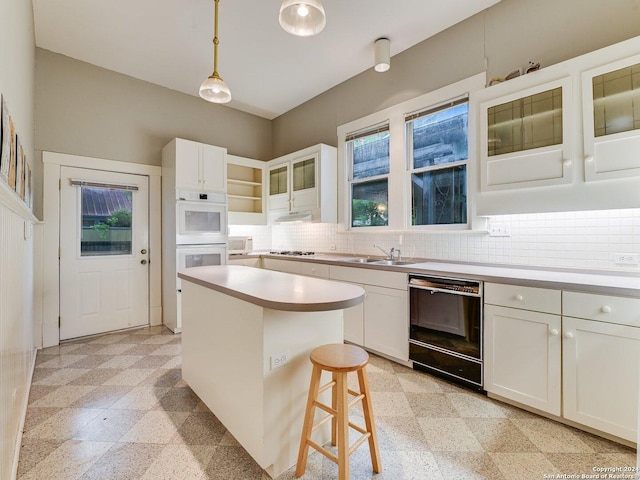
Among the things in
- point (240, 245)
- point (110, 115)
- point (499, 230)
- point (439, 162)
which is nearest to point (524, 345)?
point (499, 230)

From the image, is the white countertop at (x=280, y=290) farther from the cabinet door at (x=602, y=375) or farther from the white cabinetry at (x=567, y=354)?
the cabinet door at (x=602, y=375)

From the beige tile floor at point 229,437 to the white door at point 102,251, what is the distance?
1117 millimetres

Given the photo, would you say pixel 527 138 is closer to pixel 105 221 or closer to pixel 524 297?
pixel 524 297

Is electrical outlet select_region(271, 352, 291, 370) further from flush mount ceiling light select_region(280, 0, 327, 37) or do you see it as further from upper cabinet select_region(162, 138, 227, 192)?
upper cabinet select_region(162, 138, 227, 192)

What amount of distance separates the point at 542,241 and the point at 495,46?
1744mm

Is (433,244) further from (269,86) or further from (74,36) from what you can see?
(74,36)

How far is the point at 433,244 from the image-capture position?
3.14 metres

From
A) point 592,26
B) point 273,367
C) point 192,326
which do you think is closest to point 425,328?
point 273,367

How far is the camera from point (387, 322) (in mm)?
2834

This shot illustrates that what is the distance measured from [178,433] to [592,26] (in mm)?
3997

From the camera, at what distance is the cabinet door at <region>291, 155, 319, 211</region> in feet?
12.9

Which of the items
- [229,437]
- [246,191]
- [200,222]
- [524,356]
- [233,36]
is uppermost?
[233,36]

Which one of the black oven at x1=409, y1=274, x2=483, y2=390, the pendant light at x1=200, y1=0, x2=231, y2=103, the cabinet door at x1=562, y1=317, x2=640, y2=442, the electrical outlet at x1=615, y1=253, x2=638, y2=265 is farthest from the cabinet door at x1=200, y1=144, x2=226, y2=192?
the electrical outlet at x1=615, y1=253, x2=638, y2=265

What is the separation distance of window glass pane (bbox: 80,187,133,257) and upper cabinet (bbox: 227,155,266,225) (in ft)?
4.40
